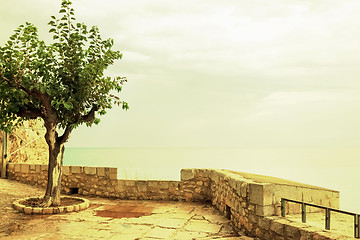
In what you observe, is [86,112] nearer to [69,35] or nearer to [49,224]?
[69,35]

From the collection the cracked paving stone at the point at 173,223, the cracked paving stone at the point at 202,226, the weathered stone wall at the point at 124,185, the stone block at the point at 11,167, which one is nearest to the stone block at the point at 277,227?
the cracked paving stone at the point at 202,226

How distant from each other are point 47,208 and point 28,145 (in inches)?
272

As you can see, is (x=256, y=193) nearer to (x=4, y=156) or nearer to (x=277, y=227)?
(x=277, y=227)

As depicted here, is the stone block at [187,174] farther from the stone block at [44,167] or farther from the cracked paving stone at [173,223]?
the stone block at [44,167]

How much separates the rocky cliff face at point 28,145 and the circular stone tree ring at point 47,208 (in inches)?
170

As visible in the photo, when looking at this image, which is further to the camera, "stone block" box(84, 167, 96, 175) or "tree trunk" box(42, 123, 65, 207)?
"stone block" box(84, 167, 96, 175)

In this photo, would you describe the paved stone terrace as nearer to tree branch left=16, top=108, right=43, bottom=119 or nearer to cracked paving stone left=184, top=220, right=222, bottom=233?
cracked paving stone left=184, top=220, right=222, bottom=233

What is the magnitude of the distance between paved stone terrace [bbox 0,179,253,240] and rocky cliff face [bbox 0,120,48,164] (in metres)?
3.88

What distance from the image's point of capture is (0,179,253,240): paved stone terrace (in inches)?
230

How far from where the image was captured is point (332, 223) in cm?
547

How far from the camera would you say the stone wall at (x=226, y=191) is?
206 inches

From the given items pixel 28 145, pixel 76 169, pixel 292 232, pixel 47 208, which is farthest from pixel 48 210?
pixel 28 145

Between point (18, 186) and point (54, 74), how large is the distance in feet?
16.3

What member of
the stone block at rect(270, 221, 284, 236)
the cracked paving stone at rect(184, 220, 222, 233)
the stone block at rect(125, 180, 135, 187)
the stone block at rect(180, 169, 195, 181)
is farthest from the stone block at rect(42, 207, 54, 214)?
the stone block at rect(270, 221, 284, 236)
